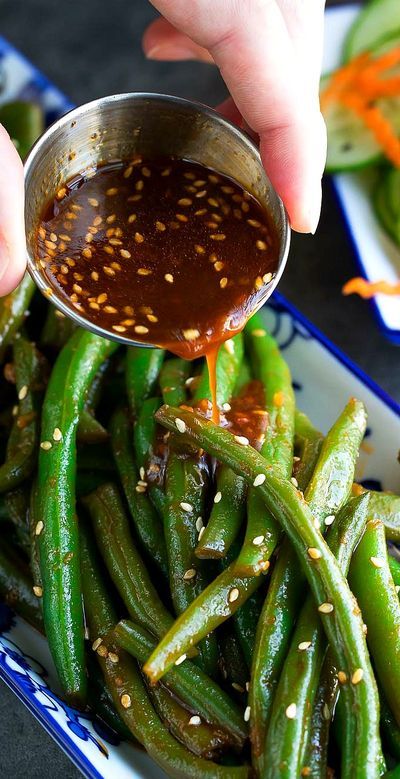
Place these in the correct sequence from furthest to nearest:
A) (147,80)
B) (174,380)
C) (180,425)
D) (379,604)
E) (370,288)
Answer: (147,80)
(370,288)
(174,380)
(180,425)
(379,604)

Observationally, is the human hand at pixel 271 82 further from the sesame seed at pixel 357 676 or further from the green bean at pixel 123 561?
the sesame seed at pixel 357 676

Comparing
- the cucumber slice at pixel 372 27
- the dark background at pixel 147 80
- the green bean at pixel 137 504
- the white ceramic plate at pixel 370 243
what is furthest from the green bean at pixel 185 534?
the cucumber slice at pixel 372 27

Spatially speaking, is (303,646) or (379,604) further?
(379,604)

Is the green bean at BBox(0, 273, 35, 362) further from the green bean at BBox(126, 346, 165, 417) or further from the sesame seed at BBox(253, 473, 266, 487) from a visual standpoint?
the sesame seed at BBox(253, 473, 266, 487)

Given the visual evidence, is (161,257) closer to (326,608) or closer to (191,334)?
(191,334)

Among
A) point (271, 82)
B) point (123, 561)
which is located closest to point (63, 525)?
point (123, 561)

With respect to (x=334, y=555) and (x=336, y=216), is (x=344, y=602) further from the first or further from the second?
(x=336, y=216)
